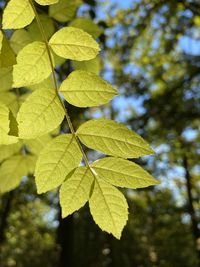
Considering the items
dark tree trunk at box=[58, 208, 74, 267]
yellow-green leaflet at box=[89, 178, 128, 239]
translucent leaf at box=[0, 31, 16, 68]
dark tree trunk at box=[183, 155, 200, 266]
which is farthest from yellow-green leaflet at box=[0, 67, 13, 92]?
dark tree trunk at box=[183, 155, 200, 266]

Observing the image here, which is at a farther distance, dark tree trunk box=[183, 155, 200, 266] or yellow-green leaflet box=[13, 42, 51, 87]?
dark tree trunk box=[183, 155, 200, 266]

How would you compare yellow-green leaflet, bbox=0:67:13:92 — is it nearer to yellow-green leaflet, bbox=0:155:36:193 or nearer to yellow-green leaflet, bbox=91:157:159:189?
yellow-green leaflet, bbox=0:155:36:193

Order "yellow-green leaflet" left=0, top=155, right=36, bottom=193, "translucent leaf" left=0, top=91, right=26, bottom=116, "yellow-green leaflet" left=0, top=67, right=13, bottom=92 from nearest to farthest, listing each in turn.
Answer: "yellow-green leaflet" left=0, top=67, right=13, bottom=92
"translucent leaf" left=0, top=91, right=26, bottom=116
"yellow-green leaflet" left=0, top=155, right=36, bottom=193

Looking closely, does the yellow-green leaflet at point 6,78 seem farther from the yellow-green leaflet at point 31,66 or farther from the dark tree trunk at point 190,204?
the dark tree trunk at point 190,204

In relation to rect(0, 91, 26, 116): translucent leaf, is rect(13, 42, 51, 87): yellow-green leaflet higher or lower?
higher

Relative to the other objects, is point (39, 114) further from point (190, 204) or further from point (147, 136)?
point (190, 204)

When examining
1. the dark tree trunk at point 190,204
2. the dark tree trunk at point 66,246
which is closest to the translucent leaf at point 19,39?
the dark tree trunk at point 66,246
